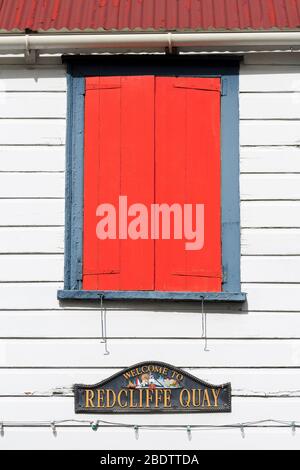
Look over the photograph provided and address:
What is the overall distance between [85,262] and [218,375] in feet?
4.69

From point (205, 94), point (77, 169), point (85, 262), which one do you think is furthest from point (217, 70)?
point (85, 262)

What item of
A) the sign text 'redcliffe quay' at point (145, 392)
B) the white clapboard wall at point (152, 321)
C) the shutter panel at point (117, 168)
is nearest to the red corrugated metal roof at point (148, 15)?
the shutter panel at point (117, 168)

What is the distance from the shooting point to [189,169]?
6156mm

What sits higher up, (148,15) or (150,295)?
(148,15)

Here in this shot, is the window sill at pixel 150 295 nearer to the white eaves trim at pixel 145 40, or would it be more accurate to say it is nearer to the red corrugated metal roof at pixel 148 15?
the white eaves trim at pixel 145 40

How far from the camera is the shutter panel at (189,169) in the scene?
6074 mm

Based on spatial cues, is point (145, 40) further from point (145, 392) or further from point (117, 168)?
point (145, 392)

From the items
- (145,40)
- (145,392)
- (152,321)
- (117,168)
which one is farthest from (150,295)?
(145,40)

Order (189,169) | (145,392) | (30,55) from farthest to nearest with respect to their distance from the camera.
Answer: (30,55), (189,169), (145,392)

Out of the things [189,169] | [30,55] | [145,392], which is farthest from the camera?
[30,55]

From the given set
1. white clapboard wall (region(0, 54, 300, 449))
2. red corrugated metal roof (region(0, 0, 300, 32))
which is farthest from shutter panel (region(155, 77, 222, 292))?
red corrugated metal roof (region(0, 0, 300, 32))

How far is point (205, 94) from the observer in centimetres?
623

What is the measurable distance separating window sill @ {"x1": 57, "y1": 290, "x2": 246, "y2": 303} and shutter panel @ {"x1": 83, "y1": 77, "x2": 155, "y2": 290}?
0.06 meters

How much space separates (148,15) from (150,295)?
242cm
